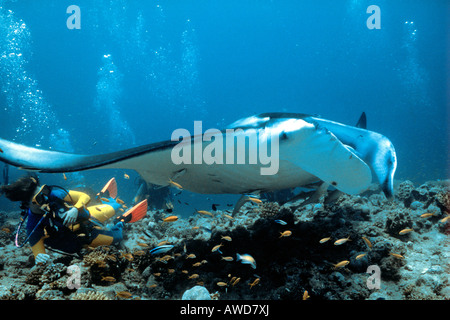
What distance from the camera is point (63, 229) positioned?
3717 millimetres

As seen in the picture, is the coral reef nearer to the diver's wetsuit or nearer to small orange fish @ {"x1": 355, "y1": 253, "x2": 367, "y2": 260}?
small orange fish @ {"x1": 355, "y1": 253, "x2": 367, "y2": 260}

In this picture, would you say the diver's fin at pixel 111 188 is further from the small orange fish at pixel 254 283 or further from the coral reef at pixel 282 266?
the small orange fish at pixel 254 283

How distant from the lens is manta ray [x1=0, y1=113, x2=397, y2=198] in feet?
6.54

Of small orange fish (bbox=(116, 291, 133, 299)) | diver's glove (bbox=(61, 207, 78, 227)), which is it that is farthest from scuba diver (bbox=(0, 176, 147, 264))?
small orange fish (bbox=(116, 291, 133, 299))

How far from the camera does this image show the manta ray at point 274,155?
1.99 m

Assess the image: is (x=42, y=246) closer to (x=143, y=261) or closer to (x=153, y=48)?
(x=143, y=261)

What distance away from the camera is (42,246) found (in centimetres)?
358

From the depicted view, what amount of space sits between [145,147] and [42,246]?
3059mm

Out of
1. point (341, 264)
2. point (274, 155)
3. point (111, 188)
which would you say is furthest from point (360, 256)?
point (111, 188)

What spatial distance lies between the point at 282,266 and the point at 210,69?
7822 cm

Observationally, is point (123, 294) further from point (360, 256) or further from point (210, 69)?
point (210, 69)

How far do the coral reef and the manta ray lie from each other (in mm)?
976

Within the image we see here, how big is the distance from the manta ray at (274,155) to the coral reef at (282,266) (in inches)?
38.4

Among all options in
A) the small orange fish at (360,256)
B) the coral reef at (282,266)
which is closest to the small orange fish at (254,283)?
the coral reef at (282,266)
